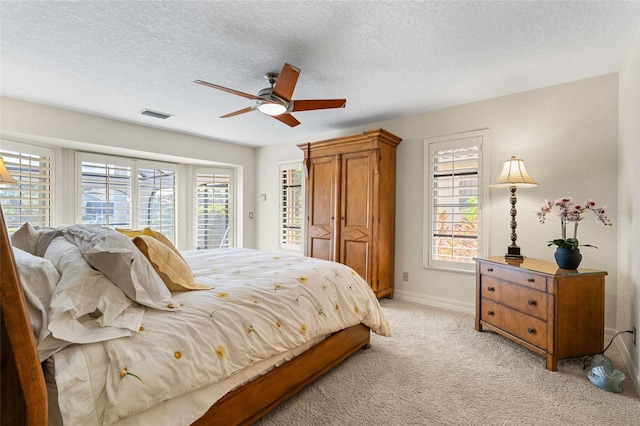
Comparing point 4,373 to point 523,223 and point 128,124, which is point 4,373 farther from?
point 128,124

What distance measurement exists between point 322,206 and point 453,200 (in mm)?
1767

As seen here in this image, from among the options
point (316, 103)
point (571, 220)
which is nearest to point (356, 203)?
point (316, 103)

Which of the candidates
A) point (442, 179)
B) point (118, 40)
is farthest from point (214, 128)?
point (442, 179)

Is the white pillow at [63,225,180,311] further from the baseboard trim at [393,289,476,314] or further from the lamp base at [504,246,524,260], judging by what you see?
the baseboard trim at [393,289,476,314]

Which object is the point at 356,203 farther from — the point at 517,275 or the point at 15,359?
the point at 15,359

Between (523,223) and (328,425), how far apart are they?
9.43 feet

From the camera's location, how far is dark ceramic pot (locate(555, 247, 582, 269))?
239 cm

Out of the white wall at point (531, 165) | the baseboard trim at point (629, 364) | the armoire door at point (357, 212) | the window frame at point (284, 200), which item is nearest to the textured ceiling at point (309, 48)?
the white wall at point (531, 165)

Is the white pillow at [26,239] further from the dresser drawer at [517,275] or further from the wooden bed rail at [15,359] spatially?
the dresser drawer at [517,275]

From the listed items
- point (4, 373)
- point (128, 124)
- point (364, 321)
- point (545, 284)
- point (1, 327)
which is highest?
point (128, 124)

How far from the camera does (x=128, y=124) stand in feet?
14.2

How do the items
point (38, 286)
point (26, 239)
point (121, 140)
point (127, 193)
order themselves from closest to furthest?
point (38, 286) → point (26, 239) → point (121, 140) → point (127, 193)

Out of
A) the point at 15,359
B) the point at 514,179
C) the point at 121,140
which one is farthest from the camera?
the point at 121,140

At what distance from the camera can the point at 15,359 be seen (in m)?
0.68
